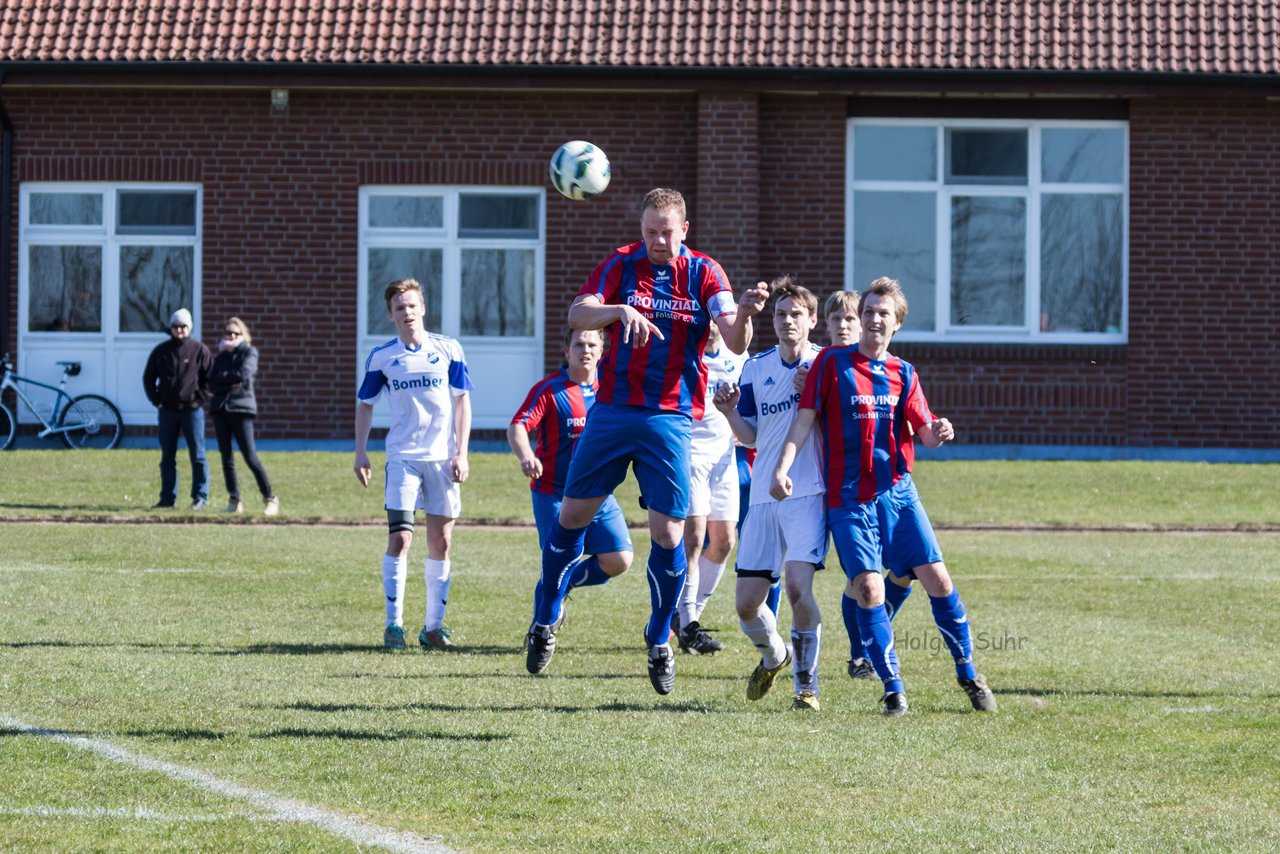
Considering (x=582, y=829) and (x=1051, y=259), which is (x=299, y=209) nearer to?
(x=1051, y=259)

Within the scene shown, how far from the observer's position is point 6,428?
23.6m

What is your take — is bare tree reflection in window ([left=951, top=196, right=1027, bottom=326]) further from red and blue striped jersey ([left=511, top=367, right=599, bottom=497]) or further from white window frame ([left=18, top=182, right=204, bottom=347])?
red and blue striped jersey ([left=511, top=367, right=599, bottom=497])

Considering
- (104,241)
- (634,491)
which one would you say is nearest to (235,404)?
(634,491)

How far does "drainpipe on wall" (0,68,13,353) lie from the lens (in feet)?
78.7

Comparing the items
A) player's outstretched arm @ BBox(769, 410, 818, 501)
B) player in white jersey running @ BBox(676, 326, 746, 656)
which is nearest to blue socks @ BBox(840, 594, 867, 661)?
player's outstretched arm @ BBox(769, 410, 818, 501)

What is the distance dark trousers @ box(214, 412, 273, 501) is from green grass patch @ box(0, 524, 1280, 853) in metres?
5.15

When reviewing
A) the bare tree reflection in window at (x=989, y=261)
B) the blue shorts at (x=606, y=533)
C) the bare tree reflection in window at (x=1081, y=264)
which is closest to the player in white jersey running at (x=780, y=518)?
the blue shorts at (x=606, y=533)

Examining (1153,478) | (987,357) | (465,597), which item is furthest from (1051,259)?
(465,597)

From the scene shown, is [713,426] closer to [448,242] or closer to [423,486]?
[423,486]

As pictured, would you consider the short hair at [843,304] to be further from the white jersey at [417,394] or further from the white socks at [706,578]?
the white jersey at [417,394]

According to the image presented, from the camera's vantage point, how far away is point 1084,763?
6.79 m

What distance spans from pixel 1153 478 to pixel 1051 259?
4.13 m

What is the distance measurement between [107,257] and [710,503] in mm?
15919

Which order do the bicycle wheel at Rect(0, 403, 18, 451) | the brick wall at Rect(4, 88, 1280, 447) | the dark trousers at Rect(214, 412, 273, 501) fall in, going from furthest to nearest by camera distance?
the brick wall at Rect(4, 88, 1280, 447)
the bicycle wheel at Rect(0, 403, 18, 451)
the dark trousers at Rect(214, 412, 273, 501)
